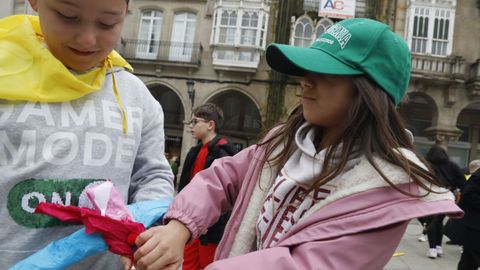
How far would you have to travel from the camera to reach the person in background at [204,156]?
3541 millimetres

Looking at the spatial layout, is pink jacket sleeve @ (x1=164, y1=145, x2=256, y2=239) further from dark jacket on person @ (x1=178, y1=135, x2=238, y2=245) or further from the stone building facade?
the stone building facade

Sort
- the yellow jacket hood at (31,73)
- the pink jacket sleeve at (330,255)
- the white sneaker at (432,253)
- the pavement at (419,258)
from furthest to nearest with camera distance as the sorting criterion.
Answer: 1. the white sneaker at (432,253)
2. the pavement at (419,258)
3. the yellow jacket hood at (31,73)
4. the pink jacket sleeve at (330,255)

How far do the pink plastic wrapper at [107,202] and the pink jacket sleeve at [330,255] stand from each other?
29 cm

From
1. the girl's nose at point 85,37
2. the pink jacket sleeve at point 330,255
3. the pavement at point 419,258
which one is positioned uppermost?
the girl's nose at point 85,37

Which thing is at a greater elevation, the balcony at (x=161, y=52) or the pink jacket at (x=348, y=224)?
the balcony at (x=161, y=52)

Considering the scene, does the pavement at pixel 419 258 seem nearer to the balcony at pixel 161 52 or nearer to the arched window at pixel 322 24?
the arched window at pixel 322 24

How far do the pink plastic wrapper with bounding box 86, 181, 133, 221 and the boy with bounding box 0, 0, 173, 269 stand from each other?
17 cm

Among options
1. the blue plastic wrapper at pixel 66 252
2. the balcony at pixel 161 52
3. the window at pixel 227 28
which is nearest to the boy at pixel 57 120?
the blue plastic wrapper at pixel 66 252

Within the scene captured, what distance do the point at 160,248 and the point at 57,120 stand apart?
525 mm

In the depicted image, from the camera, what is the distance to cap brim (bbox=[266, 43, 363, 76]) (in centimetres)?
124

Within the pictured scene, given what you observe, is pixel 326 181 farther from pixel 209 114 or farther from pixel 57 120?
pixel 209 114

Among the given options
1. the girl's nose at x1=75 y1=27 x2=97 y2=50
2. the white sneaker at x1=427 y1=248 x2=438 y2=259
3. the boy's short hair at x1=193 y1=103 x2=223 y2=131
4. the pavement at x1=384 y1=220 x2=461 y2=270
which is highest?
the boy's short hair at x1=193 y1=103 x2=223 y2=131

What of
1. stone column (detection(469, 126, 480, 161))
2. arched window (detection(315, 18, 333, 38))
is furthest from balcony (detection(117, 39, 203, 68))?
stone column (detection(469, 126, 480, 161))

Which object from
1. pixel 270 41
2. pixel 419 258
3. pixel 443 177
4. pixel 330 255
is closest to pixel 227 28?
pixel 270 41
